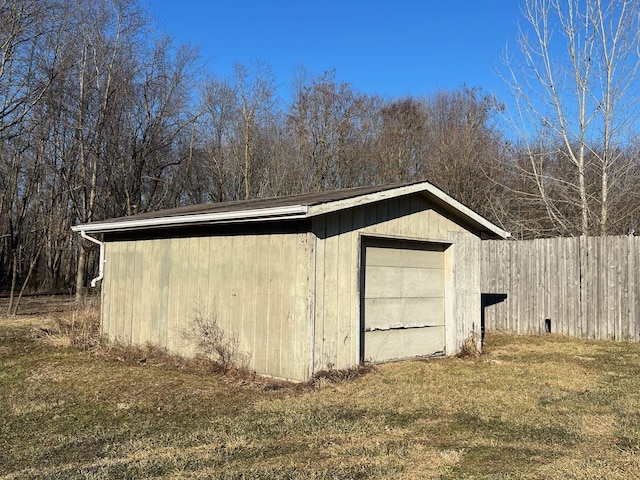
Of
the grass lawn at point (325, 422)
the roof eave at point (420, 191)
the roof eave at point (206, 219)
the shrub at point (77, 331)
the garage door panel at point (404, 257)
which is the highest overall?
the roof eave at point (420, 191)

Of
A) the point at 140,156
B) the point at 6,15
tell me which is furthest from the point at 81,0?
the point at 140,156

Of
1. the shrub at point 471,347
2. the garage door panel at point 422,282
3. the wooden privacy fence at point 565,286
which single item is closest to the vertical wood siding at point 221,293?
the garage door panel at point 422,282

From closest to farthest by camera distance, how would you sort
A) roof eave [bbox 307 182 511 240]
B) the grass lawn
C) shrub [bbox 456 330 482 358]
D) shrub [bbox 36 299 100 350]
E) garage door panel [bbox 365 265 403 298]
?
the grass lawn → roof eave [bbox 307 182 511 240] → garage door panel [bbox 365 265 403 298] → shrub [bbox 456 330 482 358] → shrub [bbox 36 299 100 350]

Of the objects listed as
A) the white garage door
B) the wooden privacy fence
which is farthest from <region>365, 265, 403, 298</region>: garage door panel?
the wooden privacy fence

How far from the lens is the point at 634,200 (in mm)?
15758

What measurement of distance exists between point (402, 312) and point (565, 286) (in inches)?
188

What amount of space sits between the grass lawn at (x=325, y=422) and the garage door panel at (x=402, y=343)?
0.32m

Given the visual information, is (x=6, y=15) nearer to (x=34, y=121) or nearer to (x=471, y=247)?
(x=34, y=121)

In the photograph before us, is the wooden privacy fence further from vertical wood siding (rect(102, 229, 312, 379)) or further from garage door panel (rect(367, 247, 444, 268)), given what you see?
vertical wood siding (rect(102, 229, 312, 379))

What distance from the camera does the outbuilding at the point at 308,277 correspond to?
7125 millimetres

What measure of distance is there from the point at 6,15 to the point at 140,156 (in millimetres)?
7745

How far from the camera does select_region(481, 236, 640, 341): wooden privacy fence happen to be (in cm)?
1084

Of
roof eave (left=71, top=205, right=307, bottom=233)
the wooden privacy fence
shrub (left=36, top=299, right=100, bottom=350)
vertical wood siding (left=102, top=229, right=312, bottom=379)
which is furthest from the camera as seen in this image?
the wooden privacy fence

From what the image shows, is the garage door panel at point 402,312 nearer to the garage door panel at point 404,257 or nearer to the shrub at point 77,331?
the garage door panel at point 404,257
